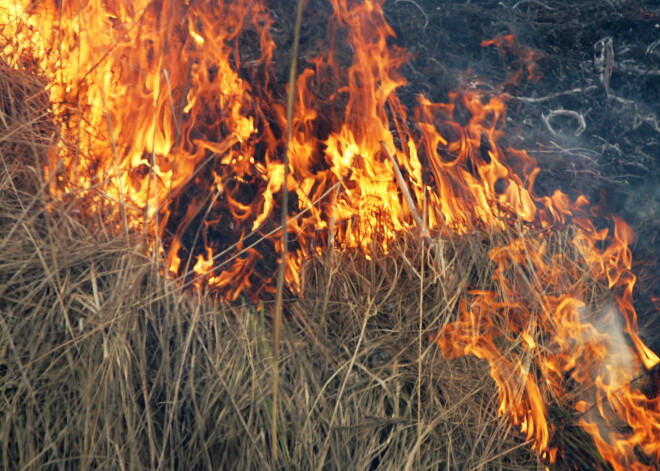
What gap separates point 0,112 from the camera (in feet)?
7.16

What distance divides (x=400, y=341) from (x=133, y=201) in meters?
1.07

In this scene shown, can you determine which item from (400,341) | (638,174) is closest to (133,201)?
(400,341)

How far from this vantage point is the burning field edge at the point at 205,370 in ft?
5.65

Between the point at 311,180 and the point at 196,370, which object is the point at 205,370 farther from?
the point at 311,180

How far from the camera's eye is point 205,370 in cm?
189

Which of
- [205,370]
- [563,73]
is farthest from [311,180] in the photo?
[563,73]

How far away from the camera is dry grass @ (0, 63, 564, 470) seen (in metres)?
1.72

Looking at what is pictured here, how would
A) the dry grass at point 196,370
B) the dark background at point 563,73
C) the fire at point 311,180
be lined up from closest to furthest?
the dry grass at point 196,370
the fire at point 311,180
the dark background at point 563,73

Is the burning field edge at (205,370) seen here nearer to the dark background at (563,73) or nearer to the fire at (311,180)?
the fire at (311,180)

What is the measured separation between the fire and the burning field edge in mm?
109

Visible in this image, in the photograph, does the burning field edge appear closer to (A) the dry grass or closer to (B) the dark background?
(A) the dry grass

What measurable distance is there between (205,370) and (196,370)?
3 cm

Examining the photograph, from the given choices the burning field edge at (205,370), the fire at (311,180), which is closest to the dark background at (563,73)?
the fire at (311,180)

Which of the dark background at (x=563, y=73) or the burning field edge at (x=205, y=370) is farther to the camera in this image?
the dark background at (x=563, y=73)
